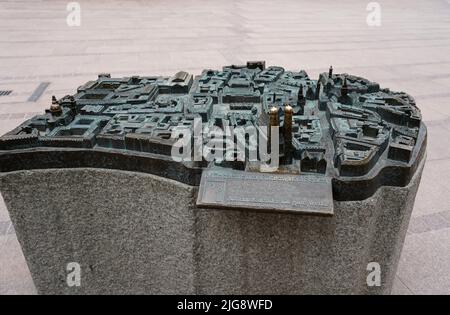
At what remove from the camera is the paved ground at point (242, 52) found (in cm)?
402

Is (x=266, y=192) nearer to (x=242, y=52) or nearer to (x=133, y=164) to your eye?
(x=133, y=164)

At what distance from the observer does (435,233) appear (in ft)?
13.3

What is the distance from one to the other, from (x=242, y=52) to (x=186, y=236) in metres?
8.99

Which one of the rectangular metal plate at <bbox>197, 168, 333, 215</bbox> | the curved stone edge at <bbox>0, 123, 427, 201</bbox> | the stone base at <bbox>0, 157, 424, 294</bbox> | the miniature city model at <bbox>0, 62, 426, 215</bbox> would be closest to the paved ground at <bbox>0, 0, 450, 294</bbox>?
the stone base at <bbox>0, 157, 424, 294</bbox>

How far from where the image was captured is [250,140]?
2957 mm

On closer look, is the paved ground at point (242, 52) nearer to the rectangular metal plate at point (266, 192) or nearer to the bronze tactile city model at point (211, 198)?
the bronze tactile city model at point (211, 198)

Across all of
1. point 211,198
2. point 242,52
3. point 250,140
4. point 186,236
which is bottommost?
point 242,52

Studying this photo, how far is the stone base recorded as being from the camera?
8.98 ft

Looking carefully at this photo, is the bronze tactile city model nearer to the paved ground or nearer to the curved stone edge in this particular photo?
the curved stone edge

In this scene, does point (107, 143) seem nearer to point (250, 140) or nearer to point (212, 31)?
point (250, 140)

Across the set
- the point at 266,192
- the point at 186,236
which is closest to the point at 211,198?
the point at 266,192

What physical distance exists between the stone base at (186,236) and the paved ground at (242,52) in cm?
74

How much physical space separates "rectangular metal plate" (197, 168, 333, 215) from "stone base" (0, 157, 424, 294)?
207mm

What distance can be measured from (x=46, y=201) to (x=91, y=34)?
1193 centimetres
